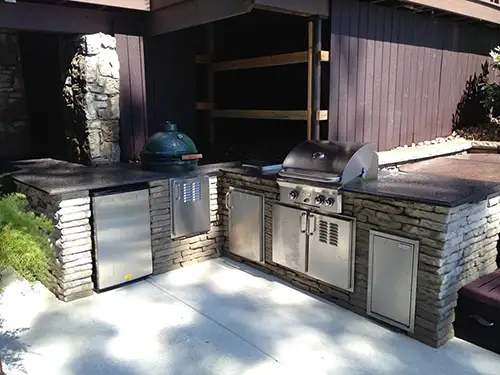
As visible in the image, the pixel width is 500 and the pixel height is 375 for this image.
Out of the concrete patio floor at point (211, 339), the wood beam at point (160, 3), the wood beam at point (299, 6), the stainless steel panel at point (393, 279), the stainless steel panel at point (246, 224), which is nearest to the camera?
the concrete patio floor at point (211, 339)

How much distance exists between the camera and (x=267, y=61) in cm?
478

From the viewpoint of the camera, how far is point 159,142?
4.32m

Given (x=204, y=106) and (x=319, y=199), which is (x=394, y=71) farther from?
(x=204, y=106)

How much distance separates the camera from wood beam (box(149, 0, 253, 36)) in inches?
148

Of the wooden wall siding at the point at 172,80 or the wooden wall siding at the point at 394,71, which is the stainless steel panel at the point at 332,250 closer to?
the wooden wall siding at the point at 394,71

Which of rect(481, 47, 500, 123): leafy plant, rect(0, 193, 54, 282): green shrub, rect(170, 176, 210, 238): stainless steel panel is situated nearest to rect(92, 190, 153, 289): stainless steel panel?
rect(170, 176, 210, 238): stainless steel panel

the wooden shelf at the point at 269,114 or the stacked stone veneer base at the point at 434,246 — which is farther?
the wooden shelf at the point at 269,114

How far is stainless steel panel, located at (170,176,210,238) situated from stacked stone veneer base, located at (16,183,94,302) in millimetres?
797

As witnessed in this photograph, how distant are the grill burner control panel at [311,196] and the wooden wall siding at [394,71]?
94 cm

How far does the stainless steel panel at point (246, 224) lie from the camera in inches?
165

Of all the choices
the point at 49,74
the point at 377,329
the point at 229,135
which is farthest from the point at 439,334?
the point at 49,74

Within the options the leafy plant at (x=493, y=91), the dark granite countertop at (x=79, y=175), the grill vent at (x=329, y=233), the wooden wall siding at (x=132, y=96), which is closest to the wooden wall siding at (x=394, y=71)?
the leafy plant at (x=493, y=91)

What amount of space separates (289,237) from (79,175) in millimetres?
1983

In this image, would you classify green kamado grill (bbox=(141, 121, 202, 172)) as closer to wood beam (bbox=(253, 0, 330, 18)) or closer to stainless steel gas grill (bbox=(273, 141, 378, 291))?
stainless steel gas grill (bbox=(273, 141, 378, 291))
